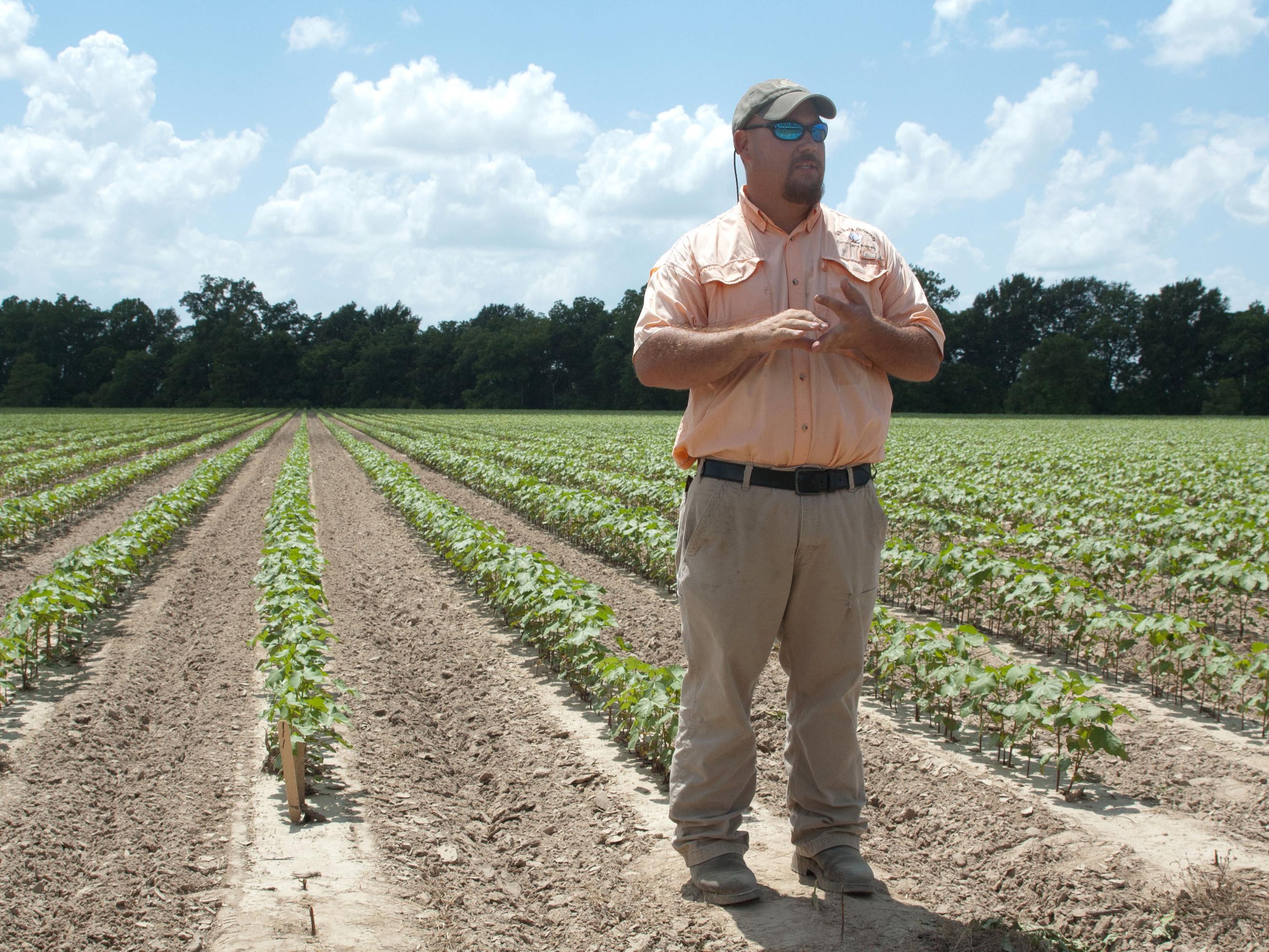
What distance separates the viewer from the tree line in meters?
77.0

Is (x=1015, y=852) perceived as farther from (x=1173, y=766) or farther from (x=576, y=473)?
(x=576, y=473)

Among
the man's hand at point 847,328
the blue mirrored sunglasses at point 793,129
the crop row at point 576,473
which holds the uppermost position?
the blue mirrored sunglasses at point 793,129

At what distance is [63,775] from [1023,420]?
59936 mm

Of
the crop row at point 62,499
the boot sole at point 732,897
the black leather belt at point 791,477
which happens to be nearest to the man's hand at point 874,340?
the black leather belt at point 791,477

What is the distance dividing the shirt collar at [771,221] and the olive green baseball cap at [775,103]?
206mm

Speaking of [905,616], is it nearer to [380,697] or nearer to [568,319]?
[380,697]

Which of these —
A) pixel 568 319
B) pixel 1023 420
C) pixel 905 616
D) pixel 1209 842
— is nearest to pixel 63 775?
pixel 1209 842

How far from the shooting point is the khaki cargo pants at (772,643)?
2.67m

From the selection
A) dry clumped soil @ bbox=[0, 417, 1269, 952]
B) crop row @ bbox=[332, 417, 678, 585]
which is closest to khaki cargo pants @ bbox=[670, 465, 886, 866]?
dry clumped soil @ bbox=[0, 417, 1269, 952]

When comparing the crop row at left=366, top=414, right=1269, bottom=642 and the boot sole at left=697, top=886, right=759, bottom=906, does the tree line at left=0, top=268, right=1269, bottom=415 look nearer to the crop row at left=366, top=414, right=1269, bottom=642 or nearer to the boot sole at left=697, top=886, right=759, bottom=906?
the crop row at left=366, top=414, right=1269, bottom=642

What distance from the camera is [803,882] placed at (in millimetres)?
3012

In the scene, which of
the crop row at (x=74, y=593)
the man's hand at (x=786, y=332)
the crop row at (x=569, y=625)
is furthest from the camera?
the crop row at (x=74, y=593)

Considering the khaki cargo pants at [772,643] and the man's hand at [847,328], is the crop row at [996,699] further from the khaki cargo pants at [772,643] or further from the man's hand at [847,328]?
the man's hand at [847,328]

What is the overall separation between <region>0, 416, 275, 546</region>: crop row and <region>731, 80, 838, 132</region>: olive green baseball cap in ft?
35.6
